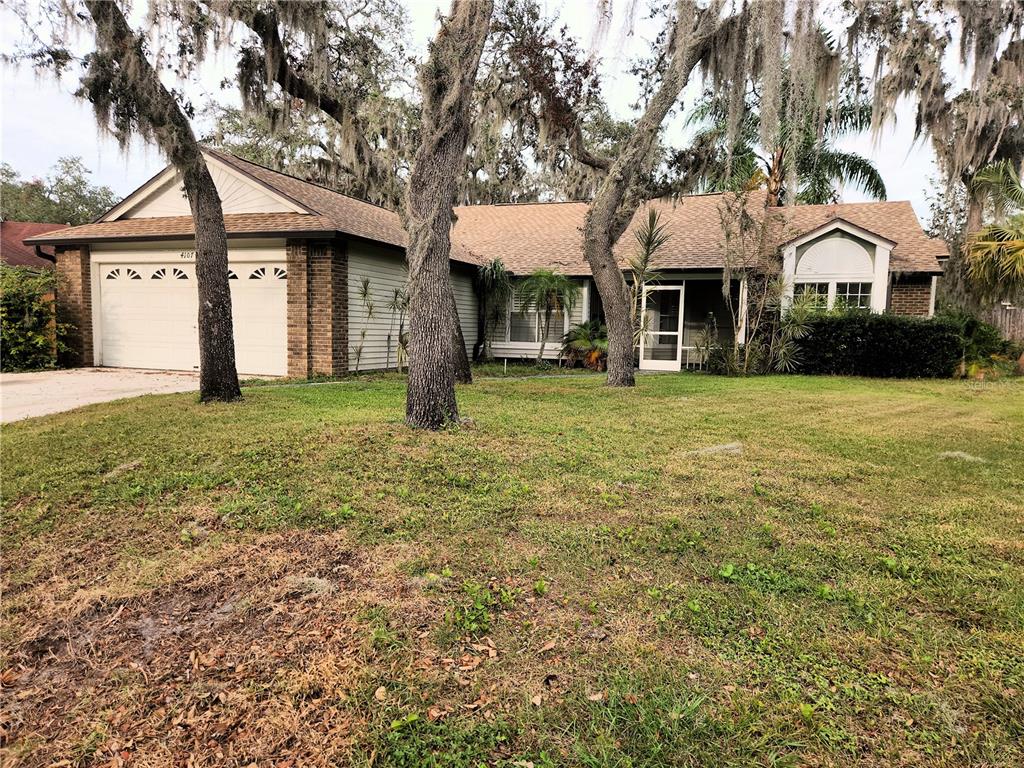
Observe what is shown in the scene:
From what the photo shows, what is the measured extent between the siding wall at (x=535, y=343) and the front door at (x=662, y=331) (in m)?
1.53

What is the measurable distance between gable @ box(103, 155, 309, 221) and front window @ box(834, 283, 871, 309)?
11541mm

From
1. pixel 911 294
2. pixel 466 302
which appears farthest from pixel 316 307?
pixel 911 294

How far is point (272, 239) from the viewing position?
10.7 metres

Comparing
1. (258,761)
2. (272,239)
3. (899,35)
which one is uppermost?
(899,35)

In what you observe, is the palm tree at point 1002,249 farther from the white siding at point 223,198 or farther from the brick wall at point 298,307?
the white siding at point 223,198

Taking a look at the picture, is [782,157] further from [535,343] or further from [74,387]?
[74,387]

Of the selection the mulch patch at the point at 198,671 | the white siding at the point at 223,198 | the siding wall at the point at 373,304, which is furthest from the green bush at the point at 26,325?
the mulch patch at the point at 198,671

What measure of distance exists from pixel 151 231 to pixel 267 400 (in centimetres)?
643

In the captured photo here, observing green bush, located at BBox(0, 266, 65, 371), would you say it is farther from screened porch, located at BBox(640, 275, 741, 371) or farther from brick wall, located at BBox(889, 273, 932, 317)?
brick wall, located at BBox(889, 273, 932, 317)

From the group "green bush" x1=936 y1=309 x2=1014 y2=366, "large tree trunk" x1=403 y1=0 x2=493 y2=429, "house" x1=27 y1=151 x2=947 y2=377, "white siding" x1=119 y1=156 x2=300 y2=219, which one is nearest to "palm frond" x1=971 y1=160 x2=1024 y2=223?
"house" x1=27 y1=151 x2=947 y2=377

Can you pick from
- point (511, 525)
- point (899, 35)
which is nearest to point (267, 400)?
point (511, 525)

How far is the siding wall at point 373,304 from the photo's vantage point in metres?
11.0

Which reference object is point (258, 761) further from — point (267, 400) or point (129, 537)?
point (267, 400)

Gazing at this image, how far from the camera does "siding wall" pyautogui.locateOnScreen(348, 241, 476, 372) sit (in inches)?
434
